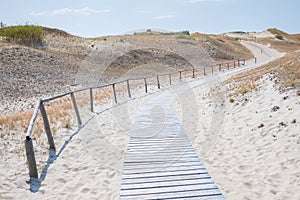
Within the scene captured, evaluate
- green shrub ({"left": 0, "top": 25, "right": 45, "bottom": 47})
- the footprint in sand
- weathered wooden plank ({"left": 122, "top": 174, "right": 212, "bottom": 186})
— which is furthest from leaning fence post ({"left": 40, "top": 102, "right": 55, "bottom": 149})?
green shrub ({"left": 0, "top": 25, "right": 45, "bottom": 47})

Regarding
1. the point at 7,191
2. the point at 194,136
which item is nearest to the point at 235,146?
the point at 194,136

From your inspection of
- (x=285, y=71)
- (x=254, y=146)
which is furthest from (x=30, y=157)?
(x=285, y=71)

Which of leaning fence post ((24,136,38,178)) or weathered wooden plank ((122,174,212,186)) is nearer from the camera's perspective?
weathered wooden plank ((122,174,212,186))

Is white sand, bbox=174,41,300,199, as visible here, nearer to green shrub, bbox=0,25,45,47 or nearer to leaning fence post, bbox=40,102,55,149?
leaning fence post, bbox=40,102,55,149

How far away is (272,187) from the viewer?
15.7ft

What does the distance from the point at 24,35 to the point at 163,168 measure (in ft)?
119

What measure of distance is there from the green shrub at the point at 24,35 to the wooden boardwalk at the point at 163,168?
106ft

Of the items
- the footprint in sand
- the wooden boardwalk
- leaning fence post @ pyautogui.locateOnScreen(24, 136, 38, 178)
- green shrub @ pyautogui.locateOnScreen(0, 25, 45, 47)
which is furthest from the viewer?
green shrub @ pyautogui.locateOnScreen(0, 25, 45, 47)

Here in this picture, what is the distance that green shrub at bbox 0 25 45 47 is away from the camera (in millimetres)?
35562

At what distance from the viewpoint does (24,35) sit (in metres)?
36.3

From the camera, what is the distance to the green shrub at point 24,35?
117 feet

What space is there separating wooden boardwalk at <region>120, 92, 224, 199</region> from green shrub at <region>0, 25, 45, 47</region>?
32.2 meters

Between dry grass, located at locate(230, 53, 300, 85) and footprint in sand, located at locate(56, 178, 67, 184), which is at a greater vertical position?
dry grass, located at locate(230, 53, 300, 85)

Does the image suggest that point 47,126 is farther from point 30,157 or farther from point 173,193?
point 173,193
